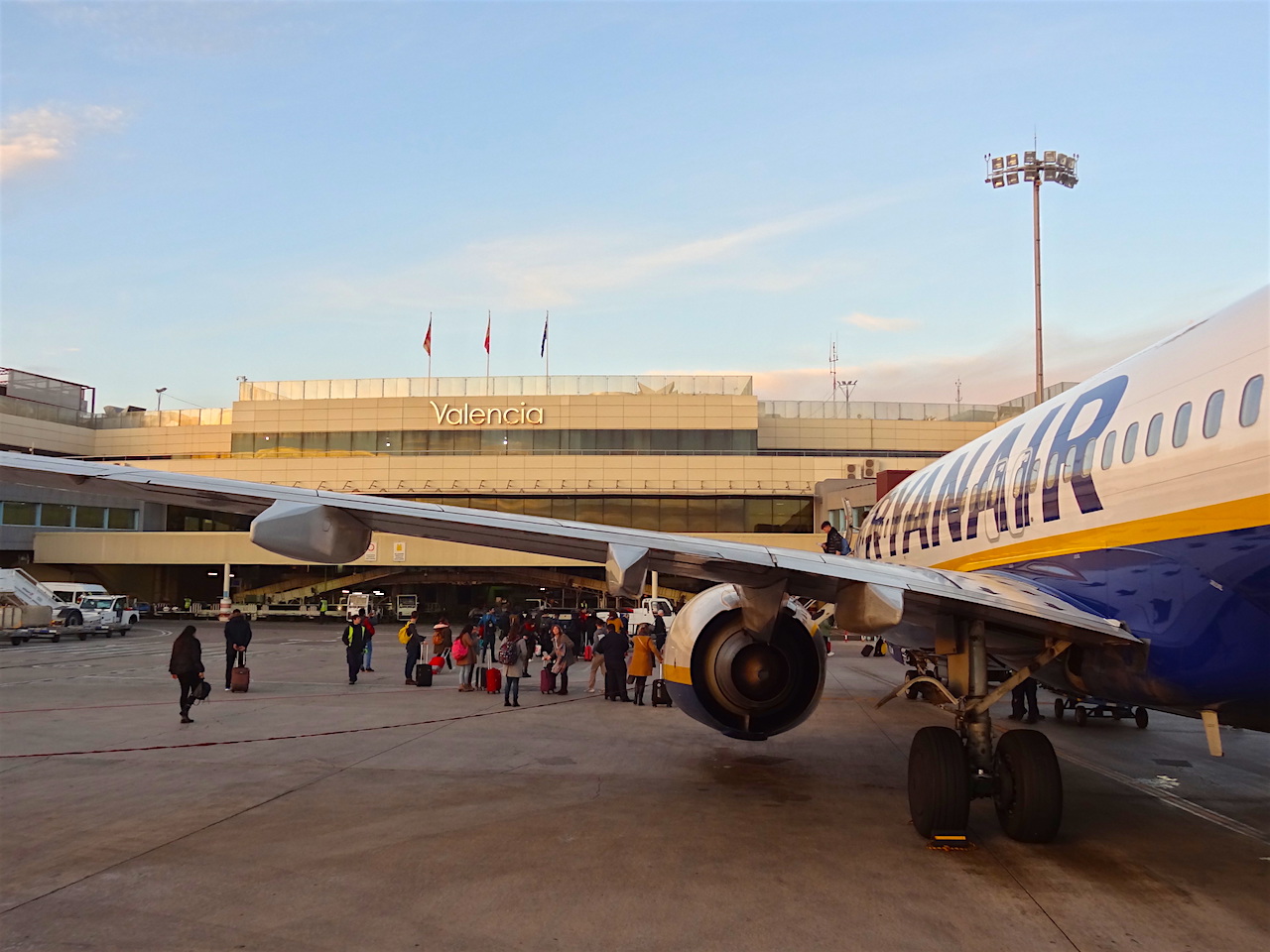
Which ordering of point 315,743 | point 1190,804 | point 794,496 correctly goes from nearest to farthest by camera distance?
point 1190,804 < point 315,743 < point 794,496

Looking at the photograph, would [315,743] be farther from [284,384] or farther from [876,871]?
[284,384]

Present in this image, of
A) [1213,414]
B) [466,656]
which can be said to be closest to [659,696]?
[466,656]

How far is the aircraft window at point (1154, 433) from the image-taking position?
270 inches

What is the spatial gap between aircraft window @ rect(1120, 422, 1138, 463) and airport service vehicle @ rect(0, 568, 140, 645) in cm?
3632

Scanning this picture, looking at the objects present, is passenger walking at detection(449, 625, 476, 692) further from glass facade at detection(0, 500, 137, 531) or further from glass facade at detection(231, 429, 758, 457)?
glass facade at detection(0, 500, 137, 531)

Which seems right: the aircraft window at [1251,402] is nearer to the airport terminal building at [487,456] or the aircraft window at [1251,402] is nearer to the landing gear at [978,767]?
the landing gear at [978,767]

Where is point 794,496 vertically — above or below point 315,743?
above

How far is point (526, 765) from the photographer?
11078mm

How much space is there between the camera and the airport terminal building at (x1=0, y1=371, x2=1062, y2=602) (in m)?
55.1

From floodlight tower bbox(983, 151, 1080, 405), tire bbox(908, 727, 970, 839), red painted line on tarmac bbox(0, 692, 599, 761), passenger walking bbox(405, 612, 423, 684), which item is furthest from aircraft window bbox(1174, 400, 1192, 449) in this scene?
floodlight tower bbox(983, 151, 1080, 405)

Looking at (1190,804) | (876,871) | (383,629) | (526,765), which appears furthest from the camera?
(383,629)

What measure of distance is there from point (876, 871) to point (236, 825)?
534cm

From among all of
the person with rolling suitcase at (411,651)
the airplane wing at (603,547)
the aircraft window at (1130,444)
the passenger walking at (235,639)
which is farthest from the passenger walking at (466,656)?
the aircraft window at (1130,444)

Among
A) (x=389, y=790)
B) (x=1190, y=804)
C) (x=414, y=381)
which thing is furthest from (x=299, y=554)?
(x=414, y=381)
